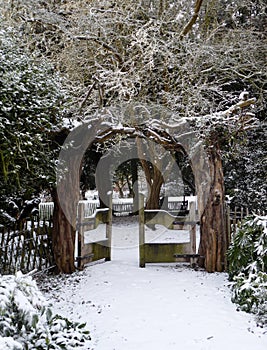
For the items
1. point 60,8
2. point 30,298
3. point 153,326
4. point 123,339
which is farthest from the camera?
point 60,8

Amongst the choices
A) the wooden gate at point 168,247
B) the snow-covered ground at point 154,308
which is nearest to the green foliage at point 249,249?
the snow-covered ground at point 154,308

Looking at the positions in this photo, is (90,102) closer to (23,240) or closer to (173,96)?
(173,96)

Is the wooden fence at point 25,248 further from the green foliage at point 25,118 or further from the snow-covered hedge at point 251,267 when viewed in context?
the snow-covered hedge at point 251,267

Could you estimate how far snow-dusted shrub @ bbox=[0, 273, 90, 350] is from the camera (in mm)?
2432

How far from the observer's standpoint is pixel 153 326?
3.78 meters

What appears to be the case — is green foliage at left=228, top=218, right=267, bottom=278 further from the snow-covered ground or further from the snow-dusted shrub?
the snow-dusted shrub

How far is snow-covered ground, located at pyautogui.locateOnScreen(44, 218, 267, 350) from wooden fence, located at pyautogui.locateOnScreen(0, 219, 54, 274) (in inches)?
16.9

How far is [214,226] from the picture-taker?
6129 mm

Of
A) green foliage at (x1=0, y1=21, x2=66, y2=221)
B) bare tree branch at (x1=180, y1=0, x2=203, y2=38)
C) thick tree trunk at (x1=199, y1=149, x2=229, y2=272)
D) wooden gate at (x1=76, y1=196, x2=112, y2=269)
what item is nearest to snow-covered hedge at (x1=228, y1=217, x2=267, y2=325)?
thick tree trunk at (x1=199, y1=149, x2=229, y2=272)

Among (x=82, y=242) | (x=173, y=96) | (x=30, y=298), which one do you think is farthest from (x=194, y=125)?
(x=30, y=298)

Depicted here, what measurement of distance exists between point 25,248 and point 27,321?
10.00 ft

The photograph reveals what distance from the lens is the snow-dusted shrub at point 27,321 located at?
7.98ft

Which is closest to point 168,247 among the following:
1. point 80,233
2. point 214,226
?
point 214,226

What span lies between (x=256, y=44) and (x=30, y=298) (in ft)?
27.4
